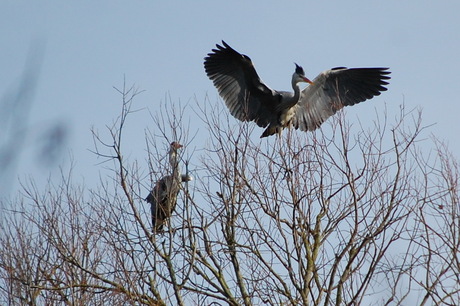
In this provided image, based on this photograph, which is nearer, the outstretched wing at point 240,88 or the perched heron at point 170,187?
the perched heron at point 170,187

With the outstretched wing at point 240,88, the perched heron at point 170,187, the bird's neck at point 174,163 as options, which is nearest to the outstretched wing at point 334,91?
the outstretched wing at point 240,88

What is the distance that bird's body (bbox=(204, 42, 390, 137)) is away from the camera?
11.4 metres

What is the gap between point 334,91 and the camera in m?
11.7

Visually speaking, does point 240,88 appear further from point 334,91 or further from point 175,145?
point 175,145

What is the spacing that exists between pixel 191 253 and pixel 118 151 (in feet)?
3.21

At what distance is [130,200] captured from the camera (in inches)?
258

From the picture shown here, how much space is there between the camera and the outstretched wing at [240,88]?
1141cm

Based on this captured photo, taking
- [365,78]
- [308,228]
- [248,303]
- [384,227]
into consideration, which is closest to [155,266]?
[248,303]

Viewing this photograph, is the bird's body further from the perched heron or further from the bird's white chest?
the perched heron

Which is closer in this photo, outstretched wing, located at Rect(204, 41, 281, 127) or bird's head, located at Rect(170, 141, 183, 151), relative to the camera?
bird's head, located at Rect(170, 141, 183, 151)

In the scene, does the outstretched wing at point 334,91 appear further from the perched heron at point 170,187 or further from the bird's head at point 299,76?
the perched heron at point 170,187

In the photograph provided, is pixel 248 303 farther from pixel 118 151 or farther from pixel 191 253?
pixel 118 151

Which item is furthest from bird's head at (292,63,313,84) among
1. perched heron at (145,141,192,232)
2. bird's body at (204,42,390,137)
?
perched heron at (145,141,192,232)

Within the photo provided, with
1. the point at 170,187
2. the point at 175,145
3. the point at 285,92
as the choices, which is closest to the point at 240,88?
the point at 285,92
